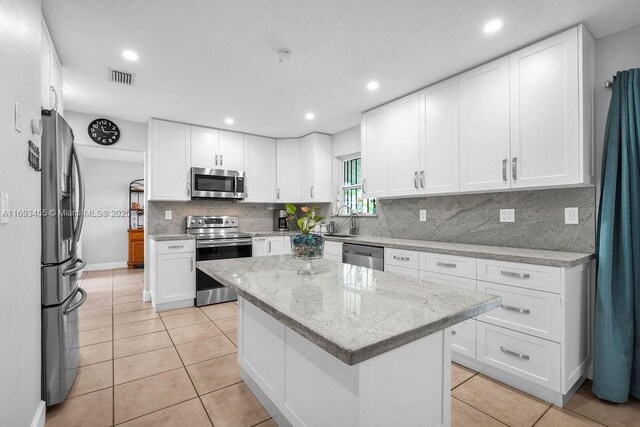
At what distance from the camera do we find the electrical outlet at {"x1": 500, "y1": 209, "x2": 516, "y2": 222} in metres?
2.61

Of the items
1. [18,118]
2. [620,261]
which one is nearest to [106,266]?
[18,118]

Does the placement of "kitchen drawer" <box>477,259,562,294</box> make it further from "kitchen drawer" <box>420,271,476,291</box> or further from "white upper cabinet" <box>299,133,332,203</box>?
"white upper cabinet" <box>299,133,332,203</box>

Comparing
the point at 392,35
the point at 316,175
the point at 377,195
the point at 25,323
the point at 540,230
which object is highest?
the point at 392,35

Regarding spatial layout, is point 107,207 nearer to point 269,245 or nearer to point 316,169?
point 269,245

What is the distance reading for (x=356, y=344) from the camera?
791 mm

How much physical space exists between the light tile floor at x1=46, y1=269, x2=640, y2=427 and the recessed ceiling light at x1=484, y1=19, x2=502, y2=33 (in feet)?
7.95

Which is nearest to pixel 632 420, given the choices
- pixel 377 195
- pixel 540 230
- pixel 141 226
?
pixel 540 230

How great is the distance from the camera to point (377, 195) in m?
3.51

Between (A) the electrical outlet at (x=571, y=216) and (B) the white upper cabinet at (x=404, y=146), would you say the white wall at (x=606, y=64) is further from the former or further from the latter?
(B) the white upper cabinet at (x=404, y=146)

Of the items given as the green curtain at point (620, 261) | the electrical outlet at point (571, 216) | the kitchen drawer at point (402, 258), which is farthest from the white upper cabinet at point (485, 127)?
the kitchen drawer at point (402, 258)

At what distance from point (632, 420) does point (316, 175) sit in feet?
12.6

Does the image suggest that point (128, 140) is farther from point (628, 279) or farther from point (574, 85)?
point (628, 279)

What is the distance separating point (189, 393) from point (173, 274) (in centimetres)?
198

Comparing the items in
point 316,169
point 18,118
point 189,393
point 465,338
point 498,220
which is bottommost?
point 189,393
